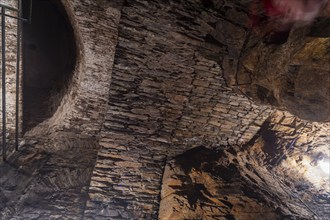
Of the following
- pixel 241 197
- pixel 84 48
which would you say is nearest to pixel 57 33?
pixel 84 48

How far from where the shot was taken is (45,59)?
4.94 m

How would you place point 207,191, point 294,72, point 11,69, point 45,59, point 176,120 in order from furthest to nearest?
1. point 45,59
2. point 11,69
3. point 207,191
4. point 176,120
5. point 294,72

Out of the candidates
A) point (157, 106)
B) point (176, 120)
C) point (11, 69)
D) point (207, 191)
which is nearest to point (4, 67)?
point (11, 69)

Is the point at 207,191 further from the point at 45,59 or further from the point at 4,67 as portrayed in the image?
the point at 45,59

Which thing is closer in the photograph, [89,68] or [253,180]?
[89,68]

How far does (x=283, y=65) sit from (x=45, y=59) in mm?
4383

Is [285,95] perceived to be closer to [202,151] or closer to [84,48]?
[202,151]

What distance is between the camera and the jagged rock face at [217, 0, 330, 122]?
183 centimetres

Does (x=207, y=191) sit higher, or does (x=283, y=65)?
(x=283, y=65)

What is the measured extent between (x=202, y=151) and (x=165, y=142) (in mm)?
616

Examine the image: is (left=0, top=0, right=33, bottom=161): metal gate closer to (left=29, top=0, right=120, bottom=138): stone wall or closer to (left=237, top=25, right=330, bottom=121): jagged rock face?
(left=29, top=0, right=120, bottom=138): stone wall

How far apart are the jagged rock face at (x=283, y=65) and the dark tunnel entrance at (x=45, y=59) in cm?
258

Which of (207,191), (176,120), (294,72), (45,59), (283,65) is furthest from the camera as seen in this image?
(45,59)

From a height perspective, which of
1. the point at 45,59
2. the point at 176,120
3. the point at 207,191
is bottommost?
the point at 207,191
